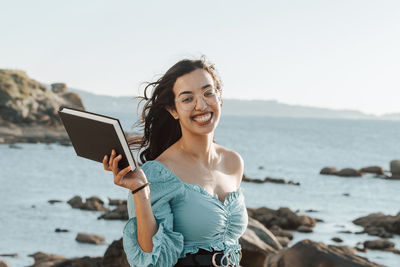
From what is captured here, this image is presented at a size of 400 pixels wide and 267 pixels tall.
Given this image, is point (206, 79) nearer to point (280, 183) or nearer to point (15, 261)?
point (15, 261)

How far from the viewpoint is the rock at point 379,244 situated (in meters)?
19.6

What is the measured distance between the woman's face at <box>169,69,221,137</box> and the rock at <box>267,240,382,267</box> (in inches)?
236

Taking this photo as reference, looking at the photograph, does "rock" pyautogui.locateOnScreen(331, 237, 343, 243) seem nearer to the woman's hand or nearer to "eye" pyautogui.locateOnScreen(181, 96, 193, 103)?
"eye" pyautogui.locateOnScreen(181, 96, 193, 103)

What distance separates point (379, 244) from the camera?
19.7m

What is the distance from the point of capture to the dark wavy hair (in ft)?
12.1

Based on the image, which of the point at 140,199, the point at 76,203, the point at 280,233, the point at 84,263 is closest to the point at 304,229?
the point at 280,233

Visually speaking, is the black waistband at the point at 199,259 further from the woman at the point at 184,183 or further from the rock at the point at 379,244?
the rock at the point at 379,244

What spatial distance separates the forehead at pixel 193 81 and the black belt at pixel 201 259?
1005 mm

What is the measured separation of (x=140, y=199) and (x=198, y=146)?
0.75 metres

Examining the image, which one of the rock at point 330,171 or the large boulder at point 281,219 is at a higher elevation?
the large boulder at point 281,219

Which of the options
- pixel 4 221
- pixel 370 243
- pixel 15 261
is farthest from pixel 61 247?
pixel 370 243

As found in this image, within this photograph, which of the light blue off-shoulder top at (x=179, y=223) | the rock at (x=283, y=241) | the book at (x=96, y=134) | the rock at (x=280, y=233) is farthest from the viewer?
the rock at (x=280, y=233)

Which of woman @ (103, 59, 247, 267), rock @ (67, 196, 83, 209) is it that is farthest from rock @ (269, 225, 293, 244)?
woman @ (103, 59, 247, 267)

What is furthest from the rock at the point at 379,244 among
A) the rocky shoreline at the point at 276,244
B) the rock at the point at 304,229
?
the rock at the point at 304,229
